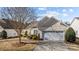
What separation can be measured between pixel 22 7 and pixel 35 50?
444 mm

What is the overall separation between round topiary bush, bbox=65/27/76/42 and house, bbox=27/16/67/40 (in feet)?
0.14

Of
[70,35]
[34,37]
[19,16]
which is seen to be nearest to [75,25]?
[70,35]

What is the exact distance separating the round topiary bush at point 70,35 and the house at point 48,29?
4 centimetres

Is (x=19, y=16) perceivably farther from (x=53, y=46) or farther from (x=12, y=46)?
(x=53, y=46)

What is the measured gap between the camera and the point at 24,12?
2.12 m

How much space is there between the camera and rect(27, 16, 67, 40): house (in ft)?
6.87

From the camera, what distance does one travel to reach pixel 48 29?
2.10 meters

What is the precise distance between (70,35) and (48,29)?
0.22m

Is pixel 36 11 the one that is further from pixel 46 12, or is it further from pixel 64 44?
pixel 64 44

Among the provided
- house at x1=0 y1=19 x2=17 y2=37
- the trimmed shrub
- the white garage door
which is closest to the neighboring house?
the white garage door

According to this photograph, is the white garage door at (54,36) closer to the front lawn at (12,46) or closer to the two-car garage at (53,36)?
the two-car garage at (53,36)

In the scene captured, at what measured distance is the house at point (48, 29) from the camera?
6.87 feet

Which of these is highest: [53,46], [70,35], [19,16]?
[19,16]
